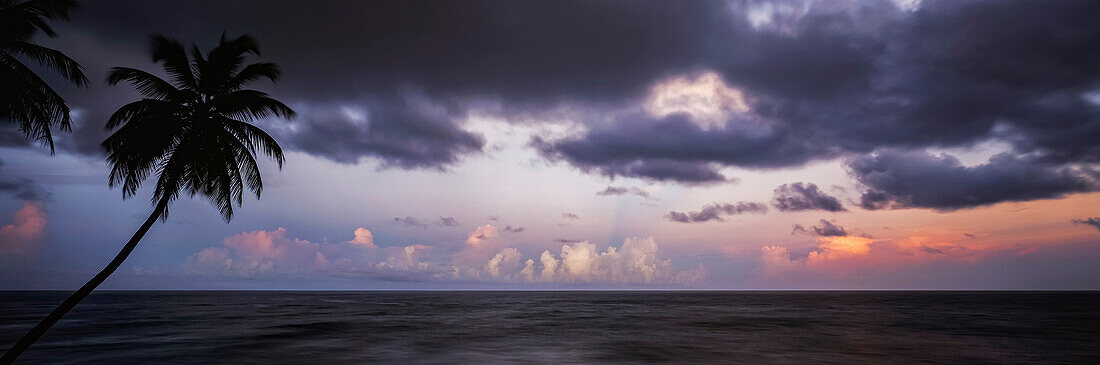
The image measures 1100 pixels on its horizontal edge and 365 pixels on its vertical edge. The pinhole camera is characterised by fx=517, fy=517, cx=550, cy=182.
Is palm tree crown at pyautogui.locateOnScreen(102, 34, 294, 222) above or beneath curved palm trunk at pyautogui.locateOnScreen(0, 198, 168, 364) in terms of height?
above

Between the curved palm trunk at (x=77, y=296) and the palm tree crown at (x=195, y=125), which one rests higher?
the palm tree crown at (x=195, y=125)

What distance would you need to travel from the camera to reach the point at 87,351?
27484 millimetres

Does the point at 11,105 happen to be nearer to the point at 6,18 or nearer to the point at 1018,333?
the point at 6,18

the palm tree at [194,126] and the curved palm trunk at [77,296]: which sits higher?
the palm tree at [194,126]

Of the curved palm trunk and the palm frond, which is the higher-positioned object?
the palm frond

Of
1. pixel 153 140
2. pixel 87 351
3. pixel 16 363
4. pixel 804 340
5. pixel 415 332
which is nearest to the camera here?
pixel 153 140

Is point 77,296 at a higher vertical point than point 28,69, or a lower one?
lower

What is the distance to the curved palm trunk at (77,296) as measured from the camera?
11.8m

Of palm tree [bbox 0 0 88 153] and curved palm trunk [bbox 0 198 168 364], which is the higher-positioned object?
palm tree [bbox 0 0 88 153]

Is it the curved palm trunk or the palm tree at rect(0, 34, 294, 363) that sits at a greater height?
the palm tree at rect(0, 34, 294, 363)

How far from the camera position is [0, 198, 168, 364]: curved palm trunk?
11.8m

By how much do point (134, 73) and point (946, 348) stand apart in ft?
129

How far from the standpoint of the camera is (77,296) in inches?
494

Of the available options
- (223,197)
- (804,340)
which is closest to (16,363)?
(223,197)
